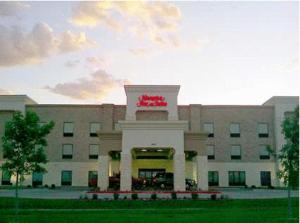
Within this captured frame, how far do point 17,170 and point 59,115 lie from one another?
3941 centimetres

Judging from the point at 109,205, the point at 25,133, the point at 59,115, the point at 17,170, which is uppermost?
the point at 59,115

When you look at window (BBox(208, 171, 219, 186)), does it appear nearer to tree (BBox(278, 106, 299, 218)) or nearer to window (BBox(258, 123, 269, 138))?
window (BBox(258, 123, 269, 138))

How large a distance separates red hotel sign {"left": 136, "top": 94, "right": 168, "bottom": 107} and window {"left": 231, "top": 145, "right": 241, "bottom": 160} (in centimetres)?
1995

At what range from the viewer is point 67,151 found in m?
59.8

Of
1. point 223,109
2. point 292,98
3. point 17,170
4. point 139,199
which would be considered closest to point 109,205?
point 139,199

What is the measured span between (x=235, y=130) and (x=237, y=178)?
22.9 ft

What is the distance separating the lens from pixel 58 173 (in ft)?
194

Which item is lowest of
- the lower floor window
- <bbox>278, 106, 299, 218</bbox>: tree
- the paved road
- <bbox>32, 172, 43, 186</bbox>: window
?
the paved road

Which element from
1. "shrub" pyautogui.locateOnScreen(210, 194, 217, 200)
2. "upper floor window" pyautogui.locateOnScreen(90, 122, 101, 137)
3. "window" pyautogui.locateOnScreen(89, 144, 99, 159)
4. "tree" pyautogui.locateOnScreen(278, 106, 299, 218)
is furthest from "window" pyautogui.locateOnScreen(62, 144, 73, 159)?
"tree" pyautogui.locateOnScreen(278, 106, 299, 218)

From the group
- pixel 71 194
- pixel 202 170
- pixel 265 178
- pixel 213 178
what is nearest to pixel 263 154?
pixel 265 178

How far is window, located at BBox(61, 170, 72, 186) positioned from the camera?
59031 mm

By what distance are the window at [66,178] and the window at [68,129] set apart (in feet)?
17.6

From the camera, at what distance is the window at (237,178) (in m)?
59.0

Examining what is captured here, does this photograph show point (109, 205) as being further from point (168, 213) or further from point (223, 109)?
point (223, 109)
